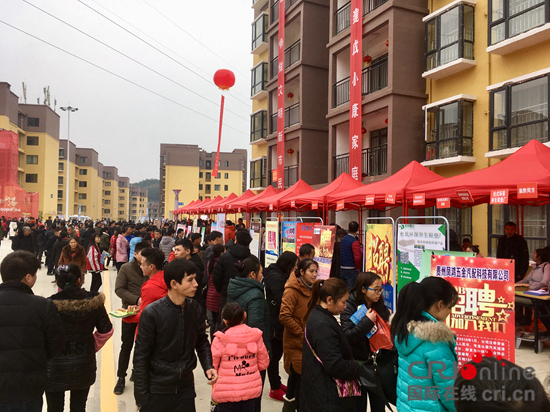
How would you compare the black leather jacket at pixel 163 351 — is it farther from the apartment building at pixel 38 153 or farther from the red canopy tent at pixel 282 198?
the apartment building at pixel 38 153

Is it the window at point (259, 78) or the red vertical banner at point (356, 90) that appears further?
the window at point (259, 78)

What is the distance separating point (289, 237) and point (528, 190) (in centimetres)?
536

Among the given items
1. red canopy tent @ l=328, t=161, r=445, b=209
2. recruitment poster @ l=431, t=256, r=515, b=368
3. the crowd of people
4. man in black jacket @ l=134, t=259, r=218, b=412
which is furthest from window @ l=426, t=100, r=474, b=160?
man in black jacket @ l=134, t=259, r=218, b=412

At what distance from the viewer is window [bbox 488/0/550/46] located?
9984mm

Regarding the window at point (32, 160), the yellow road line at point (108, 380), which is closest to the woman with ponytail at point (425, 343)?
the yellow road line at point (108, 380)

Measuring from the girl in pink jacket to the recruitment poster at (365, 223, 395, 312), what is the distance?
3789 mm

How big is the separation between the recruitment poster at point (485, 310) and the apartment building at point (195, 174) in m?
62.2

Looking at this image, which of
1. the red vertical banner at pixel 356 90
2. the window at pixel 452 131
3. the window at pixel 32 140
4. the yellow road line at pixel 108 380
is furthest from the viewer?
the window at pixel 32 140

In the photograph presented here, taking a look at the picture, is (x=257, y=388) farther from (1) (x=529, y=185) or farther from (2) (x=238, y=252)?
(1) (x=529, y=185)

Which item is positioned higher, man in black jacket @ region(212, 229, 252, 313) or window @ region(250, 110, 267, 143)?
window @ region(250, 110, 267, 143)

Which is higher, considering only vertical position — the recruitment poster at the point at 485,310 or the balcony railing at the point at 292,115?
the balcony railing at the point at 292,115

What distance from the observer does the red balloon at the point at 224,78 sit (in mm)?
16938

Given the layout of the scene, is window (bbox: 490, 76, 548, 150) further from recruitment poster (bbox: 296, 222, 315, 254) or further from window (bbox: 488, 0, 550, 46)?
recruitment poster (bbox: 296, 222, 315, 254)

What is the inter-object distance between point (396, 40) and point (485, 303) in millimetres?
11569
